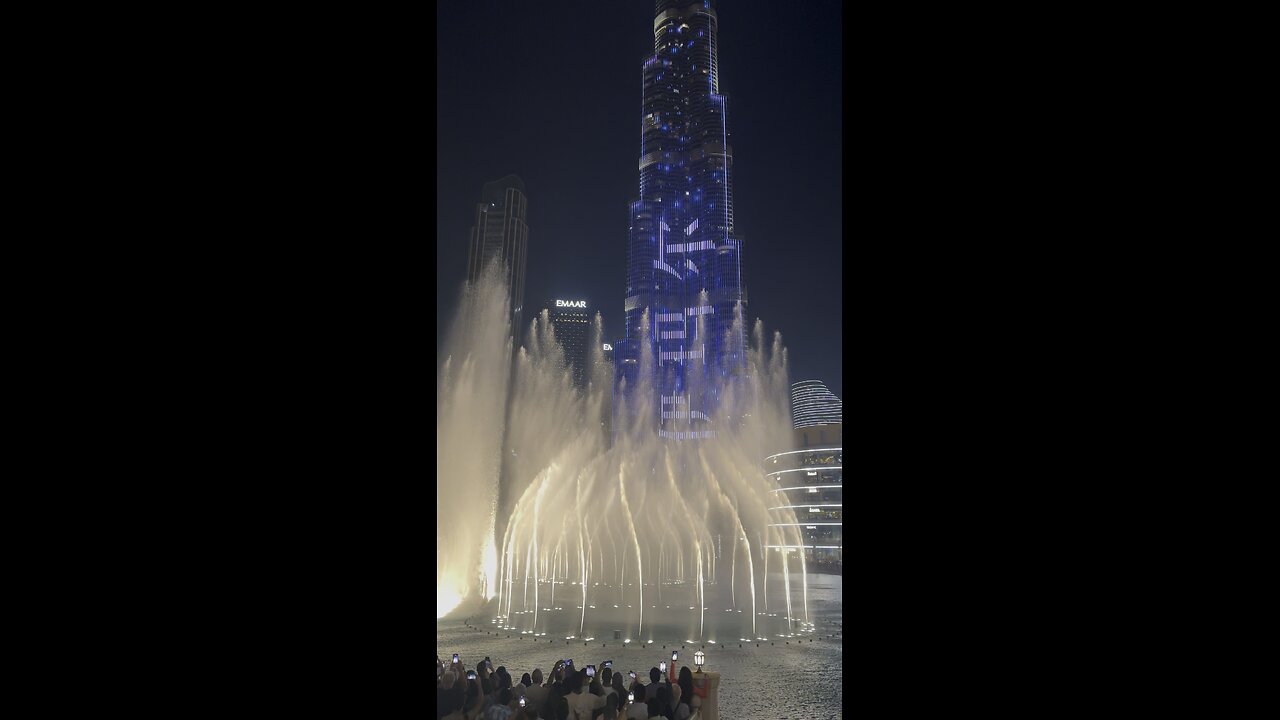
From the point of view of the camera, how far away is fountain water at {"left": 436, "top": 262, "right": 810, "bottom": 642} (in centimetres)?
1603

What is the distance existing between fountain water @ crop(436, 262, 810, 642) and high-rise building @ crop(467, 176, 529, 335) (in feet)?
45.6

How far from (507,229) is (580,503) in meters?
23.0

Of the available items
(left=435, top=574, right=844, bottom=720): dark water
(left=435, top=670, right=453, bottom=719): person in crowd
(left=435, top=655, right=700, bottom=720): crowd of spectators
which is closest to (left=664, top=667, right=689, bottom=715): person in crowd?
(left=435, top=655, right=700, bottom=720): crowd of spectators

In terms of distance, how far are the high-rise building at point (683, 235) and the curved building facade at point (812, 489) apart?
176 inches

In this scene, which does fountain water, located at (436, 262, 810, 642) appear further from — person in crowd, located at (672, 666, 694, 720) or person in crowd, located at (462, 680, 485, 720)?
person in crowd, located at (672, 666, 694, 720)

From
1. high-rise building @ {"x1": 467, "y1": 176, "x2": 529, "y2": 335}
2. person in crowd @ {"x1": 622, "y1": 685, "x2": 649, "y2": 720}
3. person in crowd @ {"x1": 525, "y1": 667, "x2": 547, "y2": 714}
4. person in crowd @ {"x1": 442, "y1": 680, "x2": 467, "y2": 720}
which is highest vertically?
high-rise building @ {"x1": 467, "y1": 176, "x2": 529, "y2": 335}

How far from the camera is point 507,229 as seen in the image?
4100 cm
